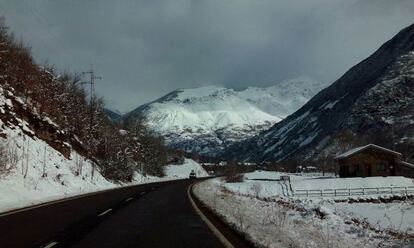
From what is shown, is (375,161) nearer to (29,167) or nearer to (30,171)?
(29,167)

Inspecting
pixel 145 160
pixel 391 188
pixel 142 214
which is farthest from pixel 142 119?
pixel 142 214

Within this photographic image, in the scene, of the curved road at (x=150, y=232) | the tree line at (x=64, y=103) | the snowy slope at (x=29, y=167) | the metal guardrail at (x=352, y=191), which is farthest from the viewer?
the metal guardrail at (x=352, y=191)

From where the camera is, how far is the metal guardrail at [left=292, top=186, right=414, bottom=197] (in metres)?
66.8

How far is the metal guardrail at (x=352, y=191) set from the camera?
66.8 meters

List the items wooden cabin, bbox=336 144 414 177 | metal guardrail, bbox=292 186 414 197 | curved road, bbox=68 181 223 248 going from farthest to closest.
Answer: wooden cabin, bbox=336 144 414 177 < metal guardrail, bbox=292 186 414 197 < curved road, bbox=68 181 223 248

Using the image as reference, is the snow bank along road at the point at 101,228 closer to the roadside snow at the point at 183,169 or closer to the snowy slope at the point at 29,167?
the snowy slope at the point at 29,167

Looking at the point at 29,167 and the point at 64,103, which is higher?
the point at 64,103

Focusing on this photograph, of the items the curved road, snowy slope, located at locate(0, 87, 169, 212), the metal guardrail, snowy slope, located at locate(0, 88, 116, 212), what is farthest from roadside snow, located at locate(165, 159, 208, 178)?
the curved road

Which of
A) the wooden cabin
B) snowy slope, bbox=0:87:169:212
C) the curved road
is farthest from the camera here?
the wooden cabin

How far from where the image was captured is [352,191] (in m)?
69.5

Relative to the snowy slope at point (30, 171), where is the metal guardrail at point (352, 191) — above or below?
below

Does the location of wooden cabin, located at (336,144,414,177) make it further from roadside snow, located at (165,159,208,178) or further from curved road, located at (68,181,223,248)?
curved road, located at (68,181,223,248)

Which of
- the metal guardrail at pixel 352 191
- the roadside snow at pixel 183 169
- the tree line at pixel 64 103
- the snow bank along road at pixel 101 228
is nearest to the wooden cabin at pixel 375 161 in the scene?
the metal guardrail at pixel 352 191

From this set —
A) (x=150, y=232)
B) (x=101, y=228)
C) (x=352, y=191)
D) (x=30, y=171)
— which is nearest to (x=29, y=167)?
(x=30, y=171)
